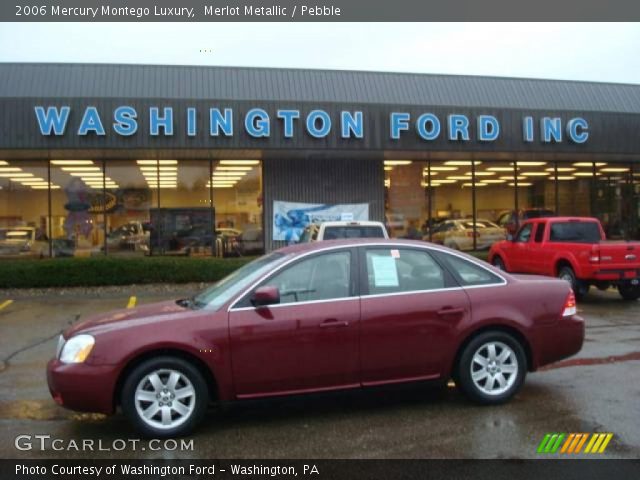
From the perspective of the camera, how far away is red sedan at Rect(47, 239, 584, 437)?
515 centimetres

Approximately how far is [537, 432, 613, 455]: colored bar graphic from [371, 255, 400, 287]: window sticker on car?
177 cm

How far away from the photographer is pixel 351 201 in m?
19.7

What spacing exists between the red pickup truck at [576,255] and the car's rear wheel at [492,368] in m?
7.25

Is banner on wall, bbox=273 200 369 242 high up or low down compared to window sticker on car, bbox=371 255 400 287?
up

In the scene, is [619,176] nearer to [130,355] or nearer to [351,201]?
[351,201]

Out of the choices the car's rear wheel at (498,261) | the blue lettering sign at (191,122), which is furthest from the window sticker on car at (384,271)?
the blue lettering sign at (191,122)

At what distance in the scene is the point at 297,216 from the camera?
1930cm

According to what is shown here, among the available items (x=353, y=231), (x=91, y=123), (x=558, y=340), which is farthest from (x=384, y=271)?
(x=91, y=123)

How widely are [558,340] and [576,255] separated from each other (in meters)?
7.22

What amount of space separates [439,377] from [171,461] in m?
2.39

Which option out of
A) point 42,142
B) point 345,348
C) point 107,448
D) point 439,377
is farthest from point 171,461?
point 42,142

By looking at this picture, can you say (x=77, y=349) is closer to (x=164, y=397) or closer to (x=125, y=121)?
(x=164, y=397)

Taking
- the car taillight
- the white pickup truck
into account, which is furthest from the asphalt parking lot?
the white pickup truck

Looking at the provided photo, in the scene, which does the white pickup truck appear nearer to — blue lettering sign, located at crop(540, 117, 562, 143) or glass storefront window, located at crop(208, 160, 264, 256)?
glass storefront window, located at crop(208, 160, 264, 256)
